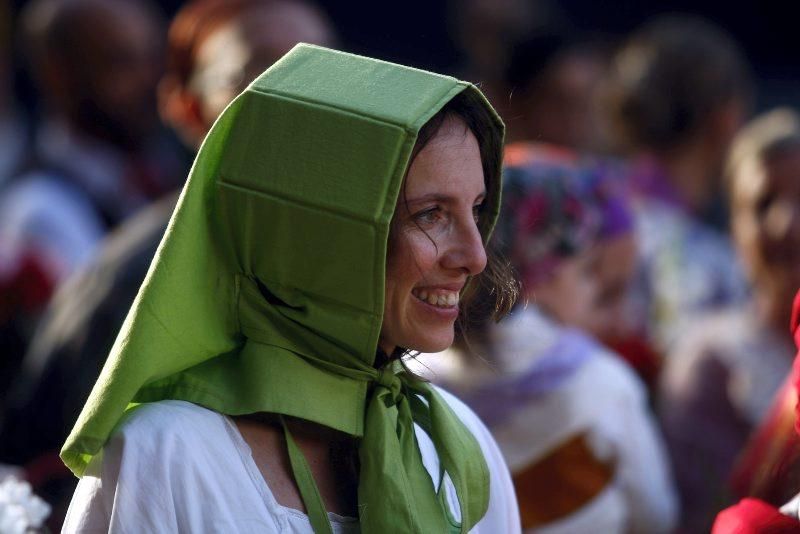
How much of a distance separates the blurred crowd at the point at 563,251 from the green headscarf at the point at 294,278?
0.47m

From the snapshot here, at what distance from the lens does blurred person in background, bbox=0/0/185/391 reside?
4855 millimetres

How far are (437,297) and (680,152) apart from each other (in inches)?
144

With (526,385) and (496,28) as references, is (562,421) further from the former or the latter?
(496,28)

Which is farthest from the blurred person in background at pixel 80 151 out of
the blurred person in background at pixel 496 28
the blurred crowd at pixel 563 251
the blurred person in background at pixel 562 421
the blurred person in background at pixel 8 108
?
the blurred person in background at pixel 8 108

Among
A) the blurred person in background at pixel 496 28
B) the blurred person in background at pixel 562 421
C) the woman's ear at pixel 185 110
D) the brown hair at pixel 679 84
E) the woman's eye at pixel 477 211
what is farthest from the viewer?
the blurred person in background at pixel 496 28

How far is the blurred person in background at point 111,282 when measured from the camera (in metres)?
3.81

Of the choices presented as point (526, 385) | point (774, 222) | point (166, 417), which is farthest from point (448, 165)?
point (774, 222)

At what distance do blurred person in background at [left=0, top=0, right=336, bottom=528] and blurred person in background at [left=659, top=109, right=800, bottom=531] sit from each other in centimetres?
158

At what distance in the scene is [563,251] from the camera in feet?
14.0

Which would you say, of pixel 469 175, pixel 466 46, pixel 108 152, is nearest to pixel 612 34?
pixel 466 46

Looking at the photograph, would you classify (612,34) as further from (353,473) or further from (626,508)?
(353,473)

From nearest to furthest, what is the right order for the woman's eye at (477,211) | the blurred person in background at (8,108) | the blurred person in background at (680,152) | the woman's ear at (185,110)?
1. the woman's eye at (477,211)
2. the woman's ear at (185,110)
3. the blurred person in background at (680,152)
4. the blurred person in background at (8,108)

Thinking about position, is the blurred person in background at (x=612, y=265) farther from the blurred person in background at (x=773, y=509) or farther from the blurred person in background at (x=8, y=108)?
the blurred person in background at (x=8, y=108)

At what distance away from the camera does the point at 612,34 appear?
9.59 m
